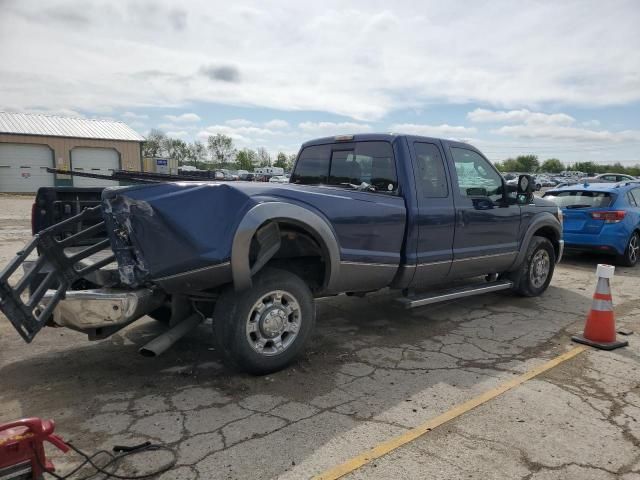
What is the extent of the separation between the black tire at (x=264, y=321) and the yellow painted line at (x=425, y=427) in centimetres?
124

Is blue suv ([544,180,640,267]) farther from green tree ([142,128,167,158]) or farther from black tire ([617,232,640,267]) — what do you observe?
green tree ([142,128,167,158])

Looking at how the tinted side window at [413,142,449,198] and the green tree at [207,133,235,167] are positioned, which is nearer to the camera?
the tinted side window at [413,142,449,198]

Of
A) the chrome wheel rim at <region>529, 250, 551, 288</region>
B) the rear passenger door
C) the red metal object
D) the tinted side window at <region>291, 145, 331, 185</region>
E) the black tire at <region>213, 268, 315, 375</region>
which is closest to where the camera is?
the red metal object

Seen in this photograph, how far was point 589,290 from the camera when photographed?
24.6 feet

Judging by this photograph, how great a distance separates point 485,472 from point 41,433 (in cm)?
230

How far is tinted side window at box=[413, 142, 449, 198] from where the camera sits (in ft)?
16.6

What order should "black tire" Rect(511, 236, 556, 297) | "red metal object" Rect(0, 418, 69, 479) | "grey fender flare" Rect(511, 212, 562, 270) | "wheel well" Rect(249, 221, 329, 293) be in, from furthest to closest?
1. "black tire" Rect(511, 236, 556, 297)
2. "grey fender flare" Rect(511, 212, 562, 270)
3. "wheel well" Rect(249, 221, 329, 293)
4. "red metal object" Rect(0, 418, 69, 479)

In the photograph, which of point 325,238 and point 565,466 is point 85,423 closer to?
point 325,238

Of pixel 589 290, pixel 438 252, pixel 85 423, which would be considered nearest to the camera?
pixel 85 423

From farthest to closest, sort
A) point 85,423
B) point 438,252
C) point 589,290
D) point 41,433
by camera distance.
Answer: point 589,290, point 438,252, point 85,423, point 41,433

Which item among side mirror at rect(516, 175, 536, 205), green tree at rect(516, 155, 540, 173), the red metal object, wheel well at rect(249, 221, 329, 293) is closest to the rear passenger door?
wheel well at rect(249, 221, 329, 293)

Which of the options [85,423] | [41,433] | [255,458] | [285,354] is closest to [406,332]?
[285,354]

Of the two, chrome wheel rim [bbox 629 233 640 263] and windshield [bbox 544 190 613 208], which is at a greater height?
windshield [bbox 544 190 613 208]

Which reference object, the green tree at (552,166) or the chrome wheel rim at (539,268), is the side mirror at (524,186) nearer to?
the chrome wheel rim at (539,268)
